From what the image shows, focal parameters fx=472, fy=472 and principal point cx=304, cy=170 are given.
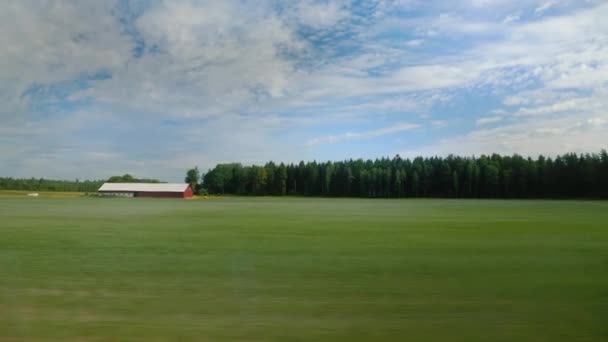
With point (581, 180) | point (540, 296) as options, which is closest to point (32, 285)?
point (540, 296)

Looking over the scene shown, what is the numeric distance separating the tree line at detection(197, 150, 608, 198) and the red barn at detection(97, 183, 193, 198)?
63.3ft

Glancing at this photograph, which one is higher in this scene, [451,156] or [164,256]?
[451,156]

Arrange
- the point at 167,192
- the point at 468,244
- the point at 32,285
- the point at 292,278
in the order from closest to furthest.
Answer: the point at 32,285
the point at 292,278
the point at 468,244
the point at 167,192

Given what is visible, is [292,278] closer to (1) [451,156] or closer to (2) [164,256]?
(2) [164,256]

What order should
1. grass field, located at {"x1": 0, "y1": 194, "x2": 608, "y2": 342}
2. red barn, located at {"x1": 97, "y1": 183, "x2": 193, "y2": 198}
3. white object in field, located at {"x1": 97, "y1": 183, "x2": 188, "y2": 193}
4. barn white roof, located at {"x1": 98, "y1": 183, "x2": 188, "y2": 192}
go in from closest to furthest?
grass field, located at {"x1": 0, "y1": 194, "x2": 608, "y2": 342} < red barn, located at {"x1": 97, "y1": 183, "x2": 193, "y2": 198} < white object in field, located at {"x1": 97, "y1": 183, "x2": 188, "y2": 193} < barn white roof, located at {"x1": 98, "y1": 183, "x2": 188, "y2": 192}

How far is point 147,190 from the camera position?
12225 centimetres

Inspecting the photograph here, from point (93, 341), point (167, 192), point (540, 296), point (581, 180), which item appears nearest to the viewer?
point (93, 341)

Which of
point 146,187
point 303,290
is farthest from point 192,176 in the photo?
point 303,290

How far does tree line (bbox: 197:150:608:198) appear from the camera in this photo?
335 feet

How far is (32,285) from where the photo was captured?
9.27 metres

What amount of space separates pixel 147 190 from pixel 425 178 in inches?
2832

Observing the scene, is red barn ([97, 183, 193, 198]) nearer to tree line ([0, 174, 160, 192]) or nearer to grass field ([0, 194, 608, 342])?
tree line ([0, 174, 160, 192])

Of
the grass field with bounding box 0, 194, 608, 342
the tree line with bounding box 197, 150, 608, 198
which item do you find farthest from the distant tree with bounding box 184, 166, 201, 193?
the grass field with bounding box 0, 194, 608, 342

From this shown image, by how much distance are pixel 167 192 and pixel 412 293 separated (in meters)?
117
